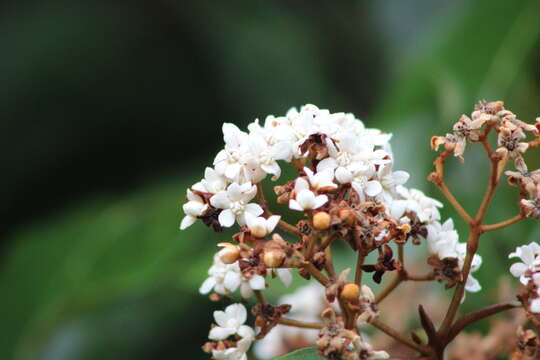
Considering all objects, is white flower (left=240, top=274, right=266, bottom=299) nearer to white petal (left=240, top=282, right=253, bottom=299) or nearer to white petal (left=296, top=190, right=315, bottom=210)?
white petal (left=240, top=282, right=253, bottom=299)

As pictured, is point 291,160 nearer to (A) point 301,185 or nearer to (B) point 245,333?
(A) point 301,185

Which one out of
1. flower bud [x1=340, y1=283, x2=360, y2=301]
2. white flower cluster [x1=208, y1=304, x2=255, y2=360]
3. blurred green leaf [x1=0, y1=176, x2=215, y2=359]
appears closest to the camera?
flower bud [x1=340, y1=283, x2=360, y2=301]

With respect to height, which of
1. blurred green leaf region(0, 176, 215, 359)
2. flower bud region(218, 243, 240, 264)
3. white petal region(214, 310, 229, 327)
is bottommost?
white petal region(214, 310, 229, 327)

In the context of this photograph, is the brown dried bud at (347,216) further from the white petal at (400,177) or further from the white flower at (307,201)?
the white petal at (400,177)

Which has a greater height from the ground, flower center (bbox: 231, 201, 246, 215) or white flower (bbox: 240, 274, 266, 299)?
flower center (bbox: 231, 201, 246, 215)

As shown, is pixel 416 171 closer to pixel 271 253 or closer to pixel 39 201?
pixel 271 253

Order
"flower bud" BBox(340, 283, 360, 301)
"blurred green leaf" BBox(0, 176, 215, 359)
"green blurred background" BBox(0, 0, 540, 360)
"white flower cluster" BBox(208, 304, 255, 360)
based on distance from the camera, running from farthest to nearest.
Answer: "green blurred background" BBox(0, 0, 540, 360)
"blurred green leaf" BBox(0, 176, 215, 359)
"white flower cluster" BBox(208, 304, 255, 360)
"flower bud" BBox(340, 283, 360, 301)

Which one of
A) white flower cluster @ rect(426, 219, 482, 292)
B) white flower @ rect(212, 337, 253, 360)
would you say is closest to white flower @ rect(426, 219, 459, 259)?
white flower cluster @ rect(426, 219, 482, 292)

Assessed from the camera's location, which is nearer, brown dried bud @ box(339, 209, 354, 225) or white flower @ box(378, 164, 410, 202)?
brown dried bud @ box(339, 209, 354, 225)
